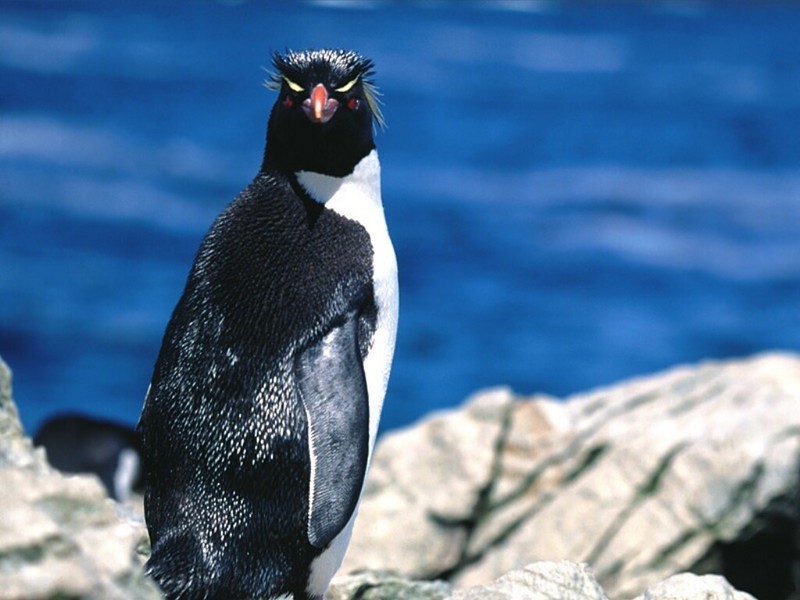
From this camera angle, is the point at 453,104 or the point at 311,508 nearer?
the point at 311,508

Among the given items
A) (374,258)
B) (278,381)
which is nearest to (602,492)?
(374,258)

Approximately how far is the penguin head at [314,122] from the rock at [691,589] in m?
1.43

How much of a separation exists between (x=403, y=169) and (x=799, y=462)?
15124mm

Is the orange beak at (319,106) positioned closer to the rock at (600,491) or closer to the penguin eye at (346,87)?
the penguin eye at (346,87)

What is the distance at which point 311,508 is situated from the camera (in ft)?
11.3

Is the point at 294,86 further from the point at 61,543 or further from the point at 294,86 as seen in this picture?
the point at 61,543

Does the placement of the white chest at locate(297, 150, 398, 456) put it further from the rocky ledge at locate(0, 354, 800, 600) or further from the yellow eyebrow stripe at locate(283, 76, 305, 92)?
the rocky ledge at locate(0, 354, 800, 600)

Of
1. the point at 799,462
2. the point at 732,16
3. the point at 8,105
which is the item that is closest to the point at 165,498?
the point at 799,462

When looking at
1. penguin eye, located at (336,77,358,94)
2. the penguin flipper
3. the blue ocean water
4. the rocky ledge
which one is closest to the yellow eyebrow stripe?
penguin eye, located at (336,77,358,94)

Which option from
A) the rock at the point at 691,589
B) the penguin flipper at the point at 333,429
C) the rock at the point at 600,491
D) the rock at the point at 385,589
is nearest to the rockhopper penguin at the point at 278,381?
the penguin flipper at the point at 333,429

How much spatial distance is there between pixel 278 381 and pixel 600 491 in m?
2.13

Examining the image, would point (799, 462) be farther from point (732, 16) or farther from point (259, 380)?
point (732, 16)

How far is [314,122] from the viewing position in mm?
3764

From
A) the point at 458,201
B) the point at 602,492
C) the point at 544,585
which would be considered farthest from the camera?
the point at 458,201
